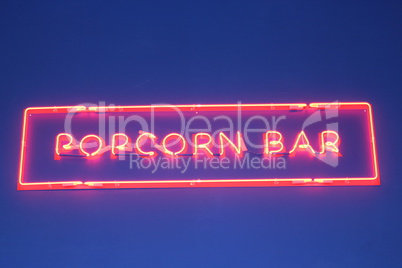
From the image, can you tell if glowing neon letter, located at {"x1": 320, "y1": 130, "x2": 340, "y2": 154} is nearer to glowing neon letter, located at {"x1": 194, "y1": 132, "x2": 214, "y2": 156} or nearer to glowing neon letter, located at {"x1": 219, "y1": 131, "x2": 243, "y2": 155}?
glowing neon letter, located at {"x1": 219, "y1": 131, "x2": 243, "y2": 155}

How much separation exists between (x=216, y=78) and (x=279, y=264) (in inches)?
67.6

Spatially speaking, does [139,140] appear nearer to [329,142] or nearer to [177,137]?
[177,137]

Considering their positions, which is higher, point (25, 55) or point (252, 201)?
point (25, 55)

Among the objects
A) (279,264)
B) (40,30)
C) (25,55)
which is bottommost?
(279,264)

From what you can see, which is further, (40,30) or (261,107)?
(40,30)

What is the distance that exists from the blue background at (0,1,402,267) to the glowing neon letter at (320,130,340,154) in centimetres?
34

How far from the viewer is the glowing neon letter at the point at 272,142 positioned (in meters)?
3.44

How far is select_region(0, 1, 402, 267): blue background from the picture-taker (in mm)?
3234

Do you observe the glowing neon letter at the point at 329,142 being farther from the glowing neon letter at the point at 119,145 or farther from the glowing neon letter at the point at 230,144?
the glowing neon letter at the point at 119,145

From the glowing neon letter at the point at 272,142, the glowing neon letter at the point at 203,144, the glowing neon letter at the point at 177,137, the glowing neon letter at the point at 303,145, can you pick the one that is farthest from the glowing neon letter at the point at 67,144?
the glowing neon letter at the point at 303,145

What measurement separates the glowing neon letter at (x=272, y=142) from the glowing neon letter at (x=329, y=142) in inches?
13.5
